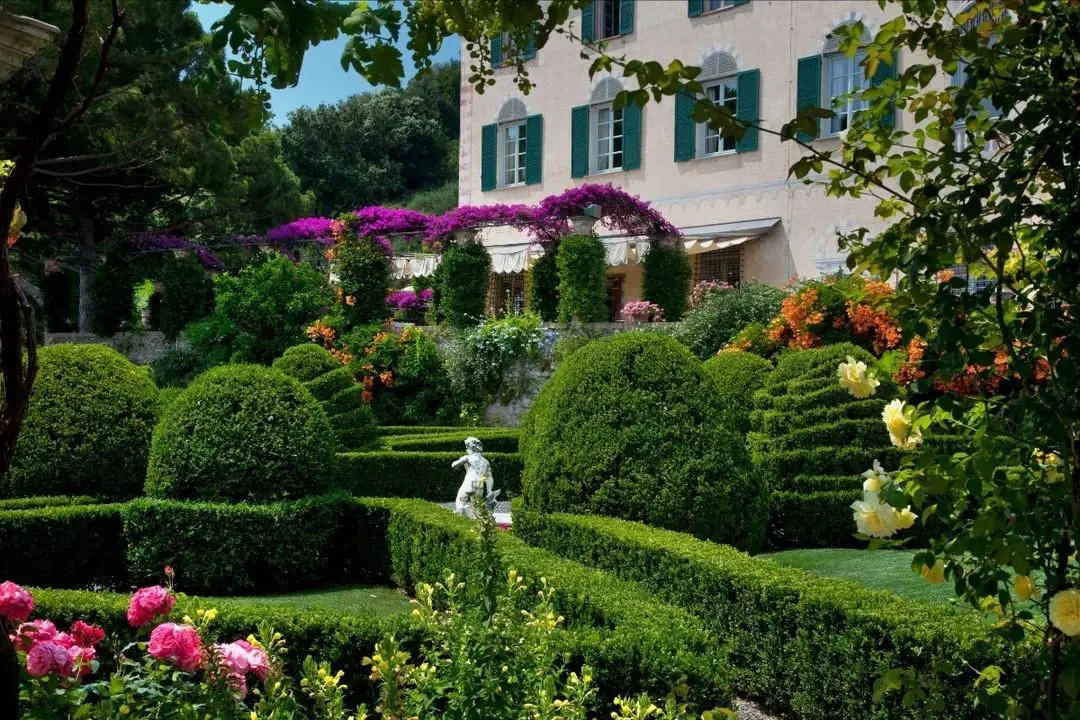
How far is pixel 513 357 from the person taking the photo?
1889 centimetres

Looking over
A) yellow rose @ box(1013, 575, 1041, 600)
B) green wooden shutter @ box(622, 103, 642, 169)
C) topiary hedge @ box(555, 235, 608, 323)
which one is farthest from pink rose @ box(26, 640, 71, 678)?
green wooden shutter @ box(622, 103, 642, 169)

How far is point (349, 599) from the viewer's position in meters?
7.19

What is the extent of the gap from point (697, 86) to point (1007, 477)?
1.11 m

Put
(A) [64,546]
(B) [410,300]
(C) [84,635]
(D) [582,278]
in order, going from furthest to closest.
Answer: (B) [410,300] → (D) [582,278] → (A) [64,546] → (C) [84,635]

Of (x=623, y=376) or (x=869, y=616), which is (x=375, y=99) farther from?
(x=869, y=616)

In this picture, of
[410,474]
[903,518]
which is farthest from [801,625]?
[410,474]

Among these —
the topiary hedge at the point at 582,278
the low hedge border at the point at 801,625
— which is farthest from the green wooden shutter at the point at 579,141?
the low hedge border at the point at 801,625

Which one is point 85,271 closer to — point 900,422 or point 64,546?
point 64,546

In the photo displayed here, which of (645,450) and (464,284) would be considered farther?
(464,284)

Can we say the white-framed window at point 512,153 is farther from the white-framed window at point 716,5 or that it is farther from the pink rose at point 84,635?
the pink rose at point 84,635

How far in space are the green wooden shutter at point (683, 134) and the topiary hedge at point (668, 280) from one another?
2306 mm

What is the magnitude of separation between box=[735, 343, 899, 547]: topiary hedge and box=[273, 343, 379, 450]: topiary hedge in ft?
19.5

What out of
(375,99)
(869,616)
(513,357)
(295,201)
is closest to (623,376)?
(869,616)

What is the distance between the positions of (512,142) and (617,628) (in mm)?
21428
